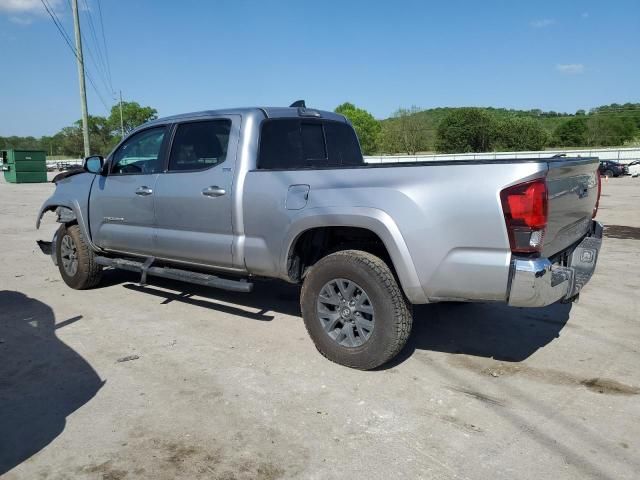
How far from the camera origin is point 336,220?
3.91 metres

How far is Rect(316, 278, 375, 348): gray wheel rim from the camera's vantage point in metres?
3.96

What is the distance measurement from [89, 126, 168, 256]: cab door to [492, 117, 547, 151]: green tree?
258 ft

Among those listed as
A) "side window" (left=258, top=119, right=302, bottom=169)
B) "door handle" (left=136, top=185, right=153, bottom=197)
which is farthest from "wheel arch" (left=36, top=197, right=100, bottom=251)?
"side window" (left=258, top=119, right=302, bottom=169)

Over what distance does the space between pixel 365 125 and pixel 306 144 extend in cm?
9858

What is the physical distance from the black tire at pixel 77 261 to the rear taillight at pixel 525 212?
16.2 feet

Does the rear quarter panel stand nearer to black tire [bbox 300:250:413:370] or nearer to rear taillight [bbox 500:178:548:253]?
rear taillight [bbox 500:178:548:253]

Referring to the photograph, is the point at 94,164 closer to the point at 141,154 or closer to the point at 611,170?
the point at 141,154

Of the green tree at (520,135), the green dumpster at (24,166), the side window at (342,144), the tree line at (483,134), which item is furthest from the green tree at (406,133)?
the side window at (342,144)

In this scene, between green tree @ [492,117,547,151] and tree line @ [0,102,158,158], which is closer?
green tree @ [492,117,547,151]

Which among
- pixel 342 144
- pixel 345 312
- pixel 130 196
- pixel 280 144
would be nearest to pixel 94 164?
pixel 130 196

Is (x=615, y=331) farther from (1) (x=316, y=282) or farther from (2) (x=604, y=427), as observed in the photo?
(1) (x=316, y=282)

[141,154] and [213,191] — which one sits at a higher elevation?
[141,154]

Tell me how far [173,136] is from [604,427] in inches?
175

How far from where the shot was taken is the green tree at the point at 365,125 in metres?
99.4
